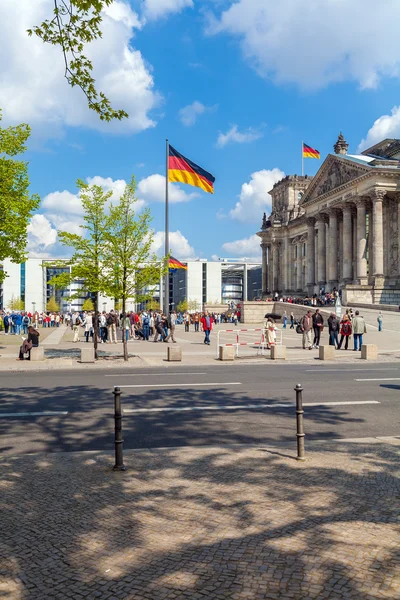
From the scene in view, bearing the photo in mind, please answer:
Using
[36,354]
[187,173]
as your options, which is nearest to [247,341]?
[187,173]

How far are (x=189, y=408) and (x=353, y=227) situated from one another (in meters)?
61.9

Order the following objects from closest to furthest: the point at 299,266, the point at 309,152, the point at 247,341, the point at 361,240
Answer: the point at 247,341 → the point at 361,240 → the point at 309,152 → the point at 299,266

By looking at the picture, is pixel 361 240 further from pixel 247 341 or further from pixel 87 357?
pixel 87 357

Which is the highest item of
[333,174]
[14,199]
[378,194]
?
[333,174]

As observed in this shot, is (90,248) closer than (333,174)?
Yes

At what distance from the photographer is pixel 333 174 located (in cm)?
6988

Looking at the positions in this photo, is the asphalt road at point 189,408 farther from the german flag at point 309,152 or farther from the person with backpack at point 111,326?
the german flag at point 309,152

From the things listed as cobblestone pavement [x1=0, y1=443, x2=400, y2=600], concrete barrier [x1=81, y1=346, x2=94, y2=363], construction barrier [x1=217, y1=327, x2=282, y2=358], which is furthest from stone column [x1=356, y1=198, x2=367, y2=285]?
cobblestone pavement [x1=0, y1=443, x2=400, y2=600]

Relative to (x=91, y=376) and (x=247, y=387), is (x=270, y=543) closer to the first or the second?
(x=247, y=387)

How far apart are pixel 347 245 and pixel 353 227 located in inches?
157

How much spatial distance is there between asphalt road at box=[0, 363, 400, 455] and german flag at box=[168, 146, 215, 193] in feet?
53.6

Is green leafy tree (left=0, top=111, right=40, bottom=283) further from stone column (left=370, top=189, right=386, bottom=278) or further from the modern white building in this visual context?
the modern white building

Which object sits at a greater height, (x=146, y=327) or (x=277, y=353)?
(x=146, y=327)

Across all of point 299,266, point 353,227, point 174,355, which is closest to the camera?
point 174,355
